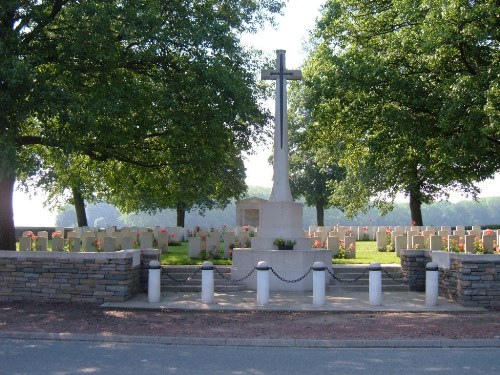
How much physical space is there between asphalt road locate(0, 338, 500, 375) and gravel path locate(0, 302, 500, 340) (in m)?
0.67

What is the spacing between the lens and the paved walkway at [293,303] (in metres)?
12.2

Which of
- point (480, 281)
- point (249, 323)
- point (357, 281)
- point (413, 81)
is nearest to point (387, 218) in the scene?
point (413, 81)

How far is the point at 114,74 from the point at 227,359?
27.9 feet

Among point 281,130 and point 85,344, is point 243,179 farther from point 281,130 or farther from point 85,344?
point 85,344

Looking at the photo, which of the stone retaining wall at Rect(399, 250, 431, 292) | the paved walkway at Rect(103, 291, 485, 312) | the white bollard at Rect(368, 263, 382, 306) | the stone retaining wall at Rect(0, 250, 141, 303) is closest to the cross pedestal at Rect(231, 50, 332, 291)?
the paved walkway at Rect(103, 291, 485, 312)

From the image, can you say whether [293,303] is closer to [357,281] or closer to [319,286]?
[319,286]

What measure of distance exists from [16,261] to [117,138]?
3.73 m

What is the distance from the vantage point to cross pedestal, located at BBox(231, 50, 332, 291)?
1497 centimetres

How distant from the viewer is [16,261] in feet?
43.7

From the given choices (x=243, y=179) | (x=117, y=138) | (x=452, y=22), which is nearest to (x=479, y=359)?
(x=117, y=138)

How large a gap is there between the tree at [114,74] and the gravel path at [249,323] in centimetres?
346

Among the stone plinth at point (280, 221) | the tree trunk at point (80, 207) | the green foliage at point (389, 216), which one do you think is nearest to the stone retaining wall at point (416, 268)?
the stone plinth at point (280, 221)

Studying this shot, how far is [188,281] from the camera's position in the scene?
15.1 metres

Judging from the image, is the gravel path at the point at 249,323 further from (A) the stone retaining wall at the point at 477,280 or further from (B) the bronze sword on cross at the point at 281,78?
(B) the bronze sword on cross at the point at 281,78
